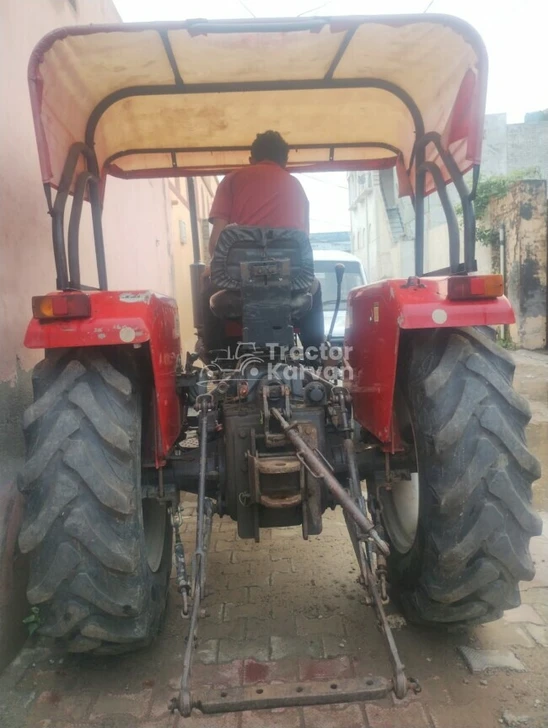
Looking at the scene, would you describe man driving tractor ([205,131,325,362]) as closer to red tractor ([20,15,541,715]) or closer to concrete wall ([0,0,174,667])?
red tractor ([20,15,541,715])

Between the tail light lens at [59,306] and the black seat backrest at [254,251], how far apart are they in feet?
2.54

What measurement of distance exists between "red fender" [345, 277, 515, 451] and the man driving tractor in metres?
0.57

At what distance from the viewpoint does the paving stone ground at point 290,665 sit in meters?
2.13

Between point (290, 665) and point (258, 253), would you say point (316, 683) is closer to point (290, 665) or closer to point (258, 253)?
point (290, 665)

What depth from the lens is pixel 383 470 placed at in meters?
2.71

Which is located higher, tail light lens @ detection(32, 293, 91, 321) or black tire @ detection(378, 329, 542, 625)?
tail light lens @ detection(32, 293, 91, 321)

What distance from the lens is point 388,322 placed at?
2408 millimetres

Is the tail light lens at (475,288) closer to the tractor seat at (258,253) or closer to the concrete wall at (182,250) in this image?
the tractor seat at (258,253)

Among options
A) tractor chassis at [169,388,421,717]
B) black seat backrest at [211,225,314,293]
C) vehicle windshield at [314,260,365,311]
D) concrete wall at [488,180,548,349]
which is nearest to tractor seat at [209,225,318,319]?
black seat backrest at [211,225,314,293]

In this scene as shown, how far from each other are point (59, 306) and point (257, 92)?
1929 millimetres

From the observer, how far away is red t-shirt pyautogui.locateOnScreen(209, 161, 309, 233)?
131 inches

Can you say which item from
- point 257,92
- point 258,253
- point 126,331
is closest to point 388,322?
point 258,253

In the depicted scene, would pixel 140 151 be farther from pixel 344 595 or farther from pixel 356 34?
pixel 344 595

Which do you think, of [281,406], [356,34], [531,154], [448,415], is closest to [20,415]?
[281,406]
